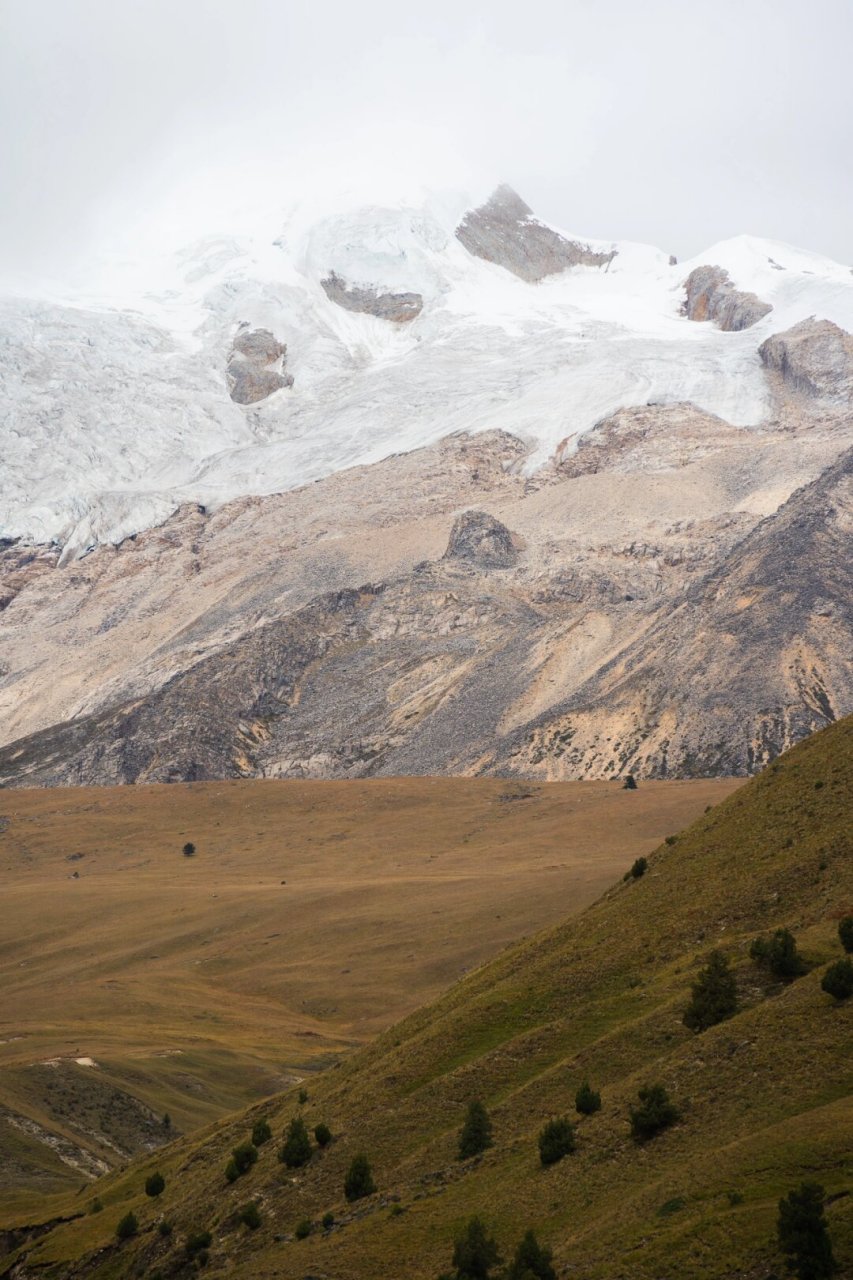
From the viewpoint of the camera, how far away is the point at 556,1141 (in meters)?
25.4

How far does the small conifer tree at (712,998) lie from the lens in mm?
27406

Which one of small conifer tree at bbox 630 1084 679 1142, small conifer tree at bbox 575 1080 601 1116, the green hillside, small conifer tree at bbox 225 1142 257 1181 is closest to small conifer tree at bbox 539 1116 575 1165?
the green hillside

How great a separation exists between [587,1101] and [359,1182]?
18.2ft

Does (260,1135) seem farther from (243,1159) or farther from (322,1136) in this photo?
(322,1136)

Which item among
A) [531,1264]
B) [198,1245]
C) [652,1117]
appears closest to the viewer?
[531,1264]

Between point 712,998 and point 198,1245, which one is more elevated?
point 712,998

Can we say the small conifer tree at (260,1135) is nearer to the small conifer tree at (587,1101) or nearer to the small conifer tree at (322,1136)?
the small conifer tree at (322,1136)

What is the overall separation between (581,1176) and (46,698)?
172 metres

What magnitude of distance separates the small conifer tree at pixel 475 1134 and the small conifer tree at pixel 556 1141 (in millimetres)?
2030

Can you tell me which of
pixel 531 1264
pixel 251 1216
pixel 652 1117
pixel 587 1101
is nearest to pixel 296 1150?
pixel 251 1216

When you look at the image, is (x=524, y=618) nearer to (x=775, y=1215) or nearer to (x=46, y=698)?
(x=46, y=698)

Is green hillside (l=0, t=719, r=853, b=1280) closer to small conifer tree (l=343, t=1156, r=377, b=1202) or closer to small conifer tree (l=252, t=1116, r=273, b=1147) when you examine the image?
small conifer tree (l=343, t=1156, r=377, b=1202)

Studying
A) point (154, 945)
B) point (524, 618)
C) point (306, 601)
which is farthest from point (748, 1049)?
point (306, 601)

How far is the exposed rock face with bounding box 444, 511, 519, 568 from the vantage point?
18525 cm
